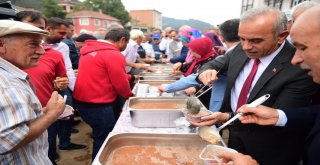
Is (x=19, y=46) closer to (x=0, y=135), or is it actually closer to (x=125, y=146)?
(x=0, y=135)

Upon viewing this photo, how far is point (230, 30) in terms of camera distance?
2223 mm

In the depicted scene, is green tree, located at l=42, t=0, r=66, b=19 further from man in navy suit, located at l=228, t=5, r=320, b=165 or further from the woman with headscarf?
man in navy suit, located at l=228, t=5, r=320, b=165

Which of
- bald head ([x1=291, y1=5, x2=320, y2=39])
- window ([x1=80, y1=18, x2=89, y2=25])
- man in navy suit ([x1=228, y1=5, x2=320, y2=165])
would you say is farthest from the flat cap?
window ([x1=80, y1=18, x2=89, y2=25])

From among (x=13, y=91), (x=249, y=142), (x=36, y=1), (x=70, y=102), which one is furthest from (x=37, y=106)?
(x=36, y=1)

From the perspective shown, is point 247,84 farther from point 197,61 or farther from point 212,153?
point 197,61

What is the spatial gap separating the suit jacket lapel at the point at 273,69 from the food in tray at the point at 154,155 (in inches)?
18.6

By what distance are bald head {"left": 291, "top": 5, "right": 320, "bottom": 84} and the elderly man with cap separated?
1.14 metres

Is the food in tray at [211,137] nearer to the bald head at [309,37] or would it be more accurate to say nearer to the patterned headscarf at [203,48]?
the bald head at [309,37]

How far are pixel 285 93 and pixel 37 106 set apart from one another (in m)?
1.28

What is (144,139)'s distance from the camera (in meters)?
1.21

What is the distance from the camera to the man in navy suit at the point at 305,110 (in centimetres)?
81

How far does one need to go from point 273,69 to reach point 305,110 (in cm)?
27

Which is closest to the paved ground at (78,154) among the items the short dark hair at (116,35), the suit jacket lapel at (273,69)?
the short dark hair at (116,35)

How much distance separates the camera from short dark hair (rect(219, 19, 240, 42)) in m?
2.20
